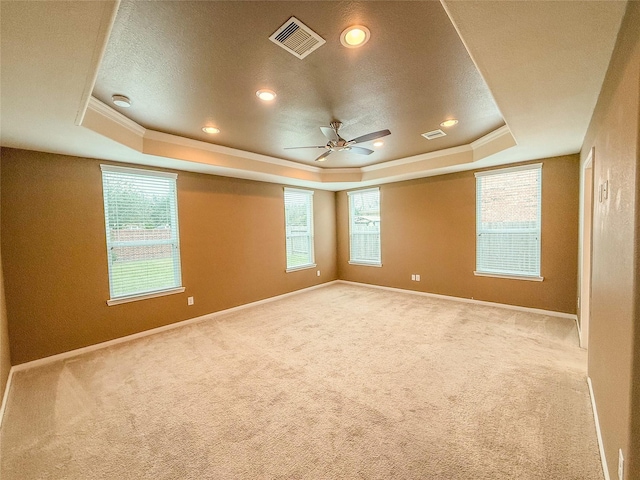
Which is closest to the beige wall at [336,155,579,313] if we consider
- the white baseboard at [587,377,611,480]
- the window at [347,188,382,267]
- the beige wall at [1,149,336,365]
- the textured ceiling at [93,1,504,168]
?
the window at [347,188,382,267]

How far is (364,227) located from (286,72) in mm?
4635

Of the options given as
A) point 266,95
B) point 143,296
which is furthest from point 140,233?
point 266,95

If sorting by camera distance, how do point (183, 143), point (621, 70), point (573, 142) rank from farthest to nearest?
point (183, 143), point (573, 142), point (621, 70)

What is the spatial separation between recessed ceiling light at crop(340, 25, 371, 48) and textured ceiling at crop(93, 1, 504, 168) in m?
0.04

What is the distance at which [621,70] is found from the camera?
1360mm

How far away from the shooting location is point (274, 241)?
5500 millimetres

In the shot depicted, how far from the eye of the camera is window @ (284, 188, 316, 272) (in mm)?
5820

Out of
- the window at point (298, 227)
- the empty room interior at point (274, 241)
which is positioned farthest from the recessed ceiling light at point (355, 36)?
the window at point (298, 227)

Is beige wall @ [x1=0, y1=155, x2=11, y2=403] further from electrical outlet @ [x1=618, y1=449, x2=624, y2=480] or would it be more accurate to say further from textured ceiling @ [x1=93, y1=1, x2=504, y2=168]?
electrical outlet @ [x1=618, y1=449, x2=624, y2=480]

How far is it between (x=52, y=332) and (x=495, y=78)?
16.3 ft

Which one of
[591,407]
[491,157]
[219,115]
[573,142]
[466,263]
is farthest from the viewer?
[466,263]

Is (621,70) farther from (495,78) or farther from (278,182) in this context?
(278,182)

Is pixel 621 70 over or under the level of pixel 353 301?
over

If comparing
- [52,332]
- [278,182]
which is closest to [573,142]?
[278,182]
